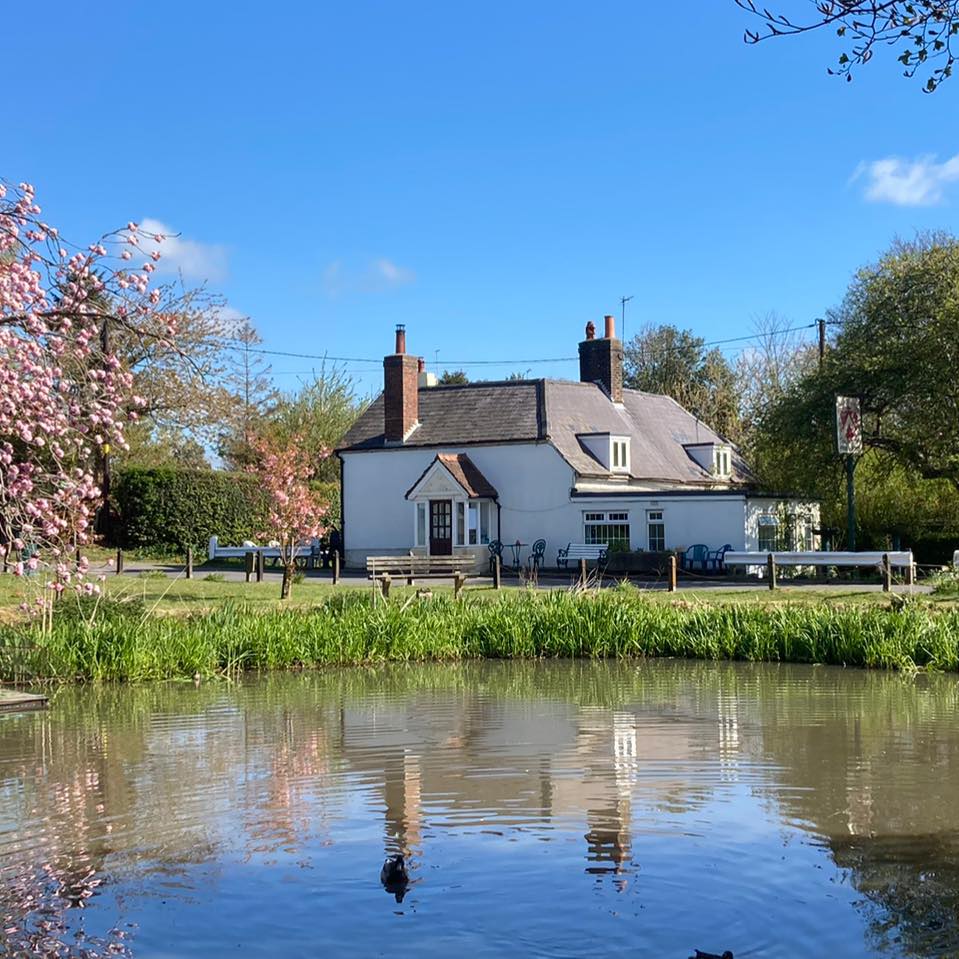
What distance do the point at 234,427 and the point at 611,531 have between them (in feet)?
48.3

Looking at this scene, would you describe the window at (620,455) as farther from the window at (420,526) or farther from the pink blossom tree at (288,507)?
the pink blossom tree at (288,507)

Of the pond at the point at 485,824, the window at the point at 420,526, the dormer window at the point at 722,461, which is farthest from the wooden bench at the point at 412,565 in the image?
the pond at the point at 485,824

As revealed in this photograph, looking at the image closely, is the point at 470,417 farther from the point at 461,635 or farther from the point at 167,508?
the point at 461,635

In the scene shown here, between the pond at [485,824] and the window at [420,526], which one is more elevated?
the window at [420,526]

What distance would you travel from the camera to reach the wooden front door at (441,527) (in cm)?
3884

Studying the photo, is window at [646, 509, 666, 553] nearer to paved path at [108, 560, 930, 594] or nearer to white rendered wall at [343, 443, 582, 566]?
paved path at [108, 560, 930, 594]

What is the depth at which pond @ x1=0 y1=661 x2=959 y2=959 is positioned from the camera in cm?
744

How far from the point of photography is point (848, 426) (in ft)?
102

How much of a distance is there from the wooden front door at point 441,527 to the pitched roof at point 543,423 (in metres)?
2.16

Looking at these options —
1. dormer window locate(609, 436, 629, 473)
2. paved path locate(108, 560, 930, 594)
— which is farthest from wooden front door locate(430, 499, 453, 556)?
dormer window locate(609, 436, 629, 473)

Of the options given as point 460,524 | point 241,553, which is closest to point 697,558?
point 460,524

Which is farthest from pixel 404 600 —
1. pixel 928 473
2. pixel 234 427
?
pixel 234 427

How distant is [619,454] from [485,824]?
30.2 m

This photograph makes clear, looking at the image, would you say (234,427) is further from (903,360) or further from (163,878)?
(163,878)
